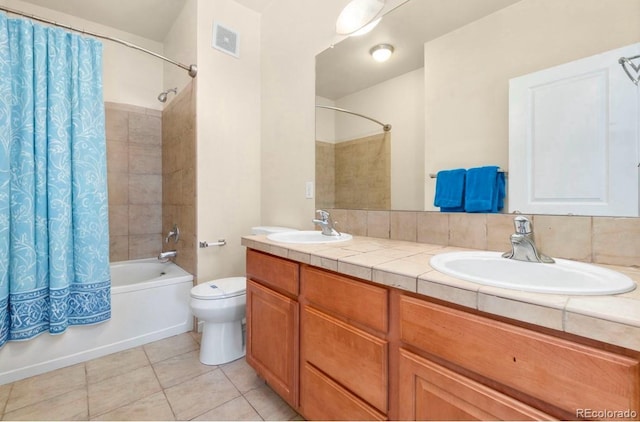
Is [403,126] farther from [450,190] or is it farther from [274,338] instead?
[274,338]

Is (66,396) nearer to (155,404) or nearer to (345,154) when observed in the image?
(155,404)

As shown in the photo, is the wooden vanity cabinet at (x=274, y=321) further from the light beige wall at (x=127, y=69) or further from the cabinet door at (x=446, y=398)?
the light beige wall at (x=127, y=69)

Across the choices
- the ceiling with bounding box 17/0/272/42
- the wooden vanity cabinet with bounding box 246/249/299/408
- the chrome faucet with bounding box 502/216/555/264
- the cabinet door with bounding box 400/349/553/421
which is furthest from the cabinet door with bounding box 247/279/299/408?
the ceiling with bounding box 17/0/272/42

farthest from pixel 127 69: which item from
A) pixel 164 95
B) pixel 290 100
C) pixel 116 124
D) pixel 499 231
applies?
pixel 499 231

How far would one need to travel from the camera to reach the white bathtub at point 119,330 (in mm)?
1592

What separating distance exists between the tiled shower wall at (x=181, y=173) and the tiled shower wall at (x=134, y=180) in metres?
0.09

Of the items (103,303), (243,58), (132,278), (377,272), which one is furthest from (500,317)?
(132,278)

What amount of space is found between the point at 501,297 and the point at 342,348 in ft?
1.89

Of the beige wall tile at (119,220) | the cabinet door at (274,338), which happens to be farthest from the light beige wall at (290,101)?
the beige wall tile at (119,220)

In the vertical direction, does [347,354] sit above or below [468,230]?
below

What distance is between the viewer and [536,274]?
33.8 inches

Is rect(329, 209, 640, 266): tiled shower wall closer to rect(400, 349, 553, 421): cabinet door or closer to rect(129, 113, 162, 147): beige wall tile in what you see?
rect(400, 349, 553, 421): cabinet door

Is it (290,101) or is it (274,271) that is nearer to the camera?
(274,271)

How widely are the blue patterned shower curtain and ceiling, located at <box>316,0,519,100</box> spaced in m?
1.59
